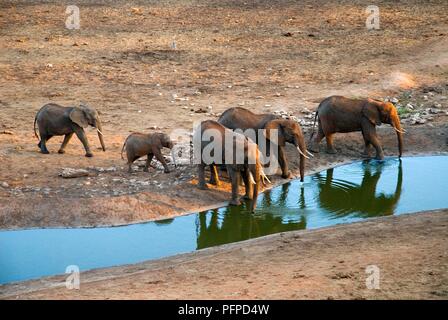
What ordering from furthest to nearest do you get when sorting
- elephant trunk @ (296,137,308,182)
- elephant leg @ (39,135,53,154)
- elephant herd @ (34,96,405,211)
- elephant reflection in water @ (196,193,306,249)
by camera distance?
1. elephant leg @ (39,135,53,154)
2. elephant trunk @ (296,137,308,182)
3. elephant herd @ (34,96,405,211)
4. elephant reflection in water @ (196,193,306,249)

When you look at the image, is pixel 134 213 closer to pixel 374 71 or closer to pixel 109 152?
pixel 109 152

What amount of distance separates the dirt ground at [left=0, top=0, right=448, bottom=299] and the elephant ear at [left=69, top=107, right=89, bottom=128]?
562mm

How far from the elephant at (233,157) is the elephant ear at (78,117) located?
2.27m

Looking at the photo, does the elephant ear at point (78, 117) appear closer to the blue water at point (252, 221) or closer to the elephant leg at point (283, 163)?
the blue water at point (252, 221)

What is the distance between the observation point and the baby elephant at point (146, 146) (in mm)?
15383

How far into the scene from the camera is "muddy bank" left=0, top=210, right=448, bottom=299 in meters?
10.3

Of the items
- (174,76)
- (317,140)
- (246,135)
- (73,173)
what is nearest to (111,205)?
(73,173)

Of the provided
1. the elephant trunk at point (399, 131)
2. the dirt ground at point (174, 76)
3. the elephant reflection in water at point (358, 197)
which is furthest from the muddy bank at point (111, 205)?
the elephant trunk at point (399, 131)

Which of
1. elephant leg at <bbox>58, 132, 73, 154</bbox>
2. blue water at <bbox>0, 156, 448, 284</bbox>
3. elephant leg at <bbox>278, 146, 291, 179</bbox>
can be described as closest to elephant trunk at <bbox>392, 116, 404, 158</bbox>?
blue water at <bbox>0, 156, 448, 284</bbox>

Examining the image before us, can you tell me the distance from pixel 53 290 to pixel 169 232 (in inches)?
123

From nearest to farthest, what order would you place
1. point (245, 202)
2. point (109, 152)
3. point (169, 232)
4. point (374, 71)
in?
point (169, 232), point (245, 202), point (109, 152), point (374, 71)

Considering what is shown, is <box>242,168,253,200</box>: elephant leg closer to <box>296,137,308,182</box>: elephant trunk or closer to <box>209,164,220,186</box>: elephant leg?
<box>209,164,220,186</box>: elephant leg
